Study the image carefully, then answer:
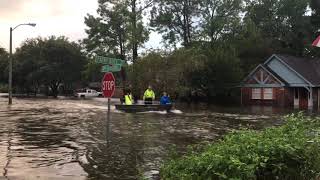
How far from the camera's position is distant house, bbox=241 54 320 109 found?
2151 inches

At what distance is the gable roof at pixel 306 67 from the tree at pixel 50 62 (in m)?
42.5

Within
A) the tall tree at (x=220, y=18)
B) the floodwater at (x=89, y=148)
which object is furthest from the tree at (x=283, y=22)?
the floodwater at (x=89, y=148)

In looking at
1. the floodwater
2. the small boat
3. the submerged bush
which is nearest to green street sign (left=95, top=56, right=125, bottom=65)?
the floodwater

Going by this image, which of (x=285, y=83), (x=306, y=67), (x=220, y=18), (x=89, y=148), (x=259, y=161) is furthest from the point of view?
(x=220, y=18)

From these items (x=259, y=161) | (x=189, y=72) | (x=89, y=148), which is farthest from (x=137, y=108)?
(x=259, y=161)

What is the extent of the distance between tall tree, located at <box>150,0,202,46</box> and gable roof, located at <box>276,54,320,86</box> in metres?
16.7

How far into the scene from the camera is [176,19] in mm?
73938

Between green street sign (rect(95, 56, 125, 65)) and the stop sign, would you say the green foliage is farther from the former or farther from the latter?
the stop sign

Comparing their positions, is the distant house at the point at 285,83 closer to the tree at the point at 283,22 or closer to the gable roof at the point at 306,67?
the gable roof at the point at 306,67

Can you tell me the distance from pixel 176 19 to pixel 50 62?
26.2 meters

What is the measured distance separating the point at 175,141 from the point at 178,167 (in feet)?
29.2

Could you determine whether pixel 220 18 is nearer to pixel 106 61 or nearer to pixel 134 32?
pixel 134 32

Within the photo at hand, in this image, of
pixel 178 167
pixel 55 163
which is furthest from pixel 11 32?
pixel 178 167

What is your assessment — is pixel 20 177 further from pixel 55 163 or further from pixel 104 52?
pixel 104 52
